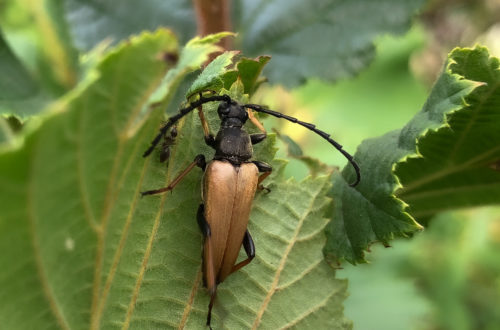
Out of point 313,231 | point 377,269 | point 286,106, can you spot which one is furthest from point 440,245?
point 313,231

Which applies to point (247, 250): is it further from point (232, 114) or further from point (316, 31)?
point (316, 31)

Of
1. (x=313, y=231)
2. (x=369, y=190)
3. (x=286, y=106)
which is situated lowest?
(x=286, y=106)

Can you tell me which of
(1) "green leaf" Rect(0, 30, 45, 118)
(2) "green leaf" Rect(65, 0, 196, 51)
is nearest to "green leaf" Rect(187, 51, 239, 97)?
(1) "green leaf" Rect(0, 30, 45, 118)

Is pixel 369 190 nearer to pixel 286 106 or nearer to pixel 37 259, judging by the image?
pixel 37 259

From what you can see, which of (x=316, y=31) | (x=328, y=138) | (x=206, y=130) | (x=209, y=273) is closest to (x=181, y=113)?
(x=206, y=130)

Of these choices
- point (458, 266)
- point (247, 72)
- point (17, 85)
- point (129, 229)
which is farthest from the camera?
point (458, 266)

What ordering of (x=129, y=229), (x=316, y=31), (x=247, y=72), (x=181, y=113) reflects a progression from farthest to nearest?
(x=316, y=31)
(x=247, y=72)
(x=181, y=113)
(x=129, y=229)

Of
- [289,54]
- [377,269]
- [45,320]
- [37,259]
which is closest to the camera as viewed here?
[37,259]
